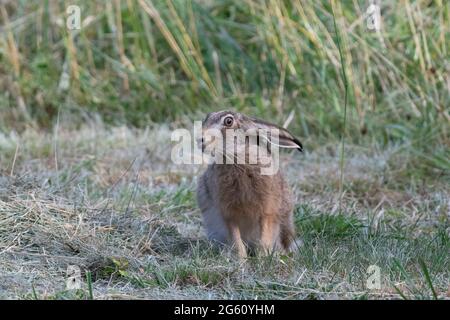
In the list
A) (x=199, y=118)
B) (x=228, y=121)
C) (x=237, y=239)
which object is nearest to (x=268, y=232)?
(x=237, y=239)

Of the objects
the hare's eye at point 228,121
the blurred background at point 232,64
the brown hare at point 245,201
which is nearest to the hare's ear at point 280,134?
the brown hare at point 245,201

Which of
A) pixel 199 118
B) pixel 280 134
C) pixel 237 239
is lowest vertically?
pixel 237 239

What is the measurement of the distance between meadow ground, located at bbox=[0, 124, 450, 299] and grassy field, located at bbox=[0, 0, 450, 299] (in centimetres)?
1

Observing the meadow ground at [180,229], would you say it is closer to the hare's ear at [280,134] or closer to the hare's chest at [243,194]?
the hare's chest at [243,194]

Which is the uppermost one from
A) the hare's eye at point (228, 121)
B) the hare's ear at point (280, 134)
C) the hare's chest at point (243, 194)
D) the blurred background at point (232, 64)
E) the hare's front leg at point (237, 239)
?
the blurred background at point (232, 64)

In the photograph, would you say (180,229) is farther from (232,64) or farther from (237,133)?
(232,64)

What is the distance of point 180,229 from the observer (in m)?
5.48

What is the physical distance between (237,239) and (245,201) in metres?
0.21

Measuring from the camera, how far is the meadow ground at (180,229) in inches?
161

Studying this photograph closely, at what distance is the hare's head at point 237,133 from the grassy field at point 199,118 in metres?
0.56

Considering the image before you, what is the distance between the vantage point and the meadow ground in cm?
410

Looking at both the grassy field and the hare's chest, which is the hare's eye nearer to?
the hare's chest

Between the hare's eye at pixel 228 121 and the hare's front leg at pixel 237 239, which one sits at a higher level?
the hare's eye at pixel 228 121

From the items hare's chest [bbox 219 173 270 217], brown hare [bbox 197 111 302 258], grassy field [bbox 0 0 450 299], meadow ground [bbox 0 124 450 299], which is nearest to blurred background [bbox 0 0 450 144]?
grassy field [bbox 0 0 450 299]
